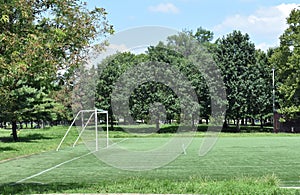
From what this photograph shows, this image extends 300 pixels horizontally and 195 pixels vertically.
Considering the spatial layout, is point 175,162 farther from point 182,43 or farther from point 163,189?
point 182,43

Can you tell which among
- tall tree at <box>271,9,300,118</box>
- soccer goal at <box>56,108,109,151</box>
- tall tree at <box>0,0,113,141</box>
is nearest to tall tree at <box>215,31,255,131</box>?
tall tree at <box>271,9,300,118</box>

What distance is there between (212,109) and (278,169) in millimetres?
30124

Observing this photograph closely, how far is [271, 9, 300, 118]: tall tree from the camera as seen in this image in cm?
4012

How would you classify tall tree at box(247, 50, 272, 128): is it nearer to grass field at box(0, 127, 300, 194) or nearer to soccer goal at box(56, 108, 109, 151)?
soccer goal at box(56, 108, 109, 151)

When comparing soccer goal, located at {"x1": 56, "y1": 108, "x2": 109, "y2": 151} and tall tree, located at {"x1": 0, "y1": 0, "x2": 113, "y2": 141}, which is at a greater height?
tall tree, located at {"x1": 0, "y1": 0, "x2": 113, "y2": 141}

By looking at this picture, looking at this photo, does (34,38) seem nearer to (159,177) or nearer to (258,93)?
(159,177)

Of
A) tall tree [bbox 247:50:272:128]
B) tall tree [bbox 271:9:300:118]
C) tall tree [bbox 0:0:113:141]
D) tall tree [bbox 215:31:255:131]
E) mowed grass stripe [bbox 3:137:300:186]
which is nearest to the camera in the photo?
tall tree [bbox 0:0:113:141]

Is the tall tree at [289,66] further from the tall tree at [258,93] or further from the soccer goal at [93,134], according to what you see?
the soccer goal at [93,134]

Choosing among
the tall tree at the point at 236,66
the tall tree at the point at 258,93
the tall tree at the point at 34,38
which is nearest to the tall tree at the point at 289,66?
the tall tree at the point at 258,93

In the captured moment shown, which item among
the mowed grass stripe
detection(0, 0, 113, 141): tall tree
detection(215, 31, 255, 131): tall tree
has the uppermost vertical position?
detection(215, 31, 255, 131): tall tree

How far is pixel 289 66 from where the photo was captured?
135ft

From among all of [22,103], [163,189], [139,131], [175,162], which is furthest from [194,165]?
[139,131]

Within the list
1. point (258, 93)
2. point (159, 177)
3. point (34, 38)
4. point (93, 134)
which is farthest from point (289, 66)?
point (34, 38)

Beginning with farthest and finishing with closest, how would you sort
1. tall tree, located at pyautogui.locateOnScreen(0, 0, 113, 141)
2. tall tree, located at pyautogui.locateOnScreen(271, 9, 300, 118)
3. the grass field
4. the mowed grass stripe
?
1. tall tree, located at pyautogui.locateOnScreen(271, 9, 300, 118)
2. the mowed grass stripe
3. the grass field
4. tall tree, located at pyautogui.locateOnScreen(0, 0, 113, 141)
